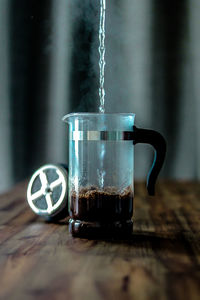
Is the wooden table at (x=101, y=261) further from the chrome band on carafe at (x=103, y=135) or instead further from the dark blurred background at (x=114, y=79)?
the dark blurred background at (x=114, y=79)

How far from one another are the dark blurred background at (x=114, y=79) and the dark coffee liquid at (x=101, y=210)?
142 cm

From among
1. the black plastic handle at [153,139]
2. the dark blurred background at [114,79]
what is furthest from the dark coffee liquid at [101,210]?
the dark blurred background at [114,79]

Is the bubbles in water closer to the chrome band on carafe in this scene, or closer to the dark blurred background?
the chrome band on carafe

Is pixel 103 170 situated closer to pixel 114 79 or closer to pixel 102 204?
pixel 102 204

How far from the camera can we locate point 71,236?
0.93m

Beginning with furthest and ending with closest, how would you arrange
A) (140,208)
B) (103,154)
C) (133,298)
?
(140,208)
(103,154)
(133,298)

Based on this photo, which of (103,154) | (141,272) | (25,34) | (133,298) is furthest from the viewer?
(25,34)

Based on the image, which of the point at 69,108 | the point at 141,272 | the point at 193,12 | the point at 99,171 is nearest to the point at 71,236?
the point at 99,171

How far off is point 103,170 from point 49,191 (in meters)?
0.22

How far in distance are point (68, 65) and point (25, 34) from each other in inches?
12.0

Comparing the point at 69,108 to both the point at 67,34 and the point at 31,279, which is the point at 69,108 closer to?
the point at 67,34

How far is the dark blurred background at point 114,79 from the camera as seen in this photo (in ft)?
7.49

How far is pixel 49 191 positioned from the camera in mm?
1067

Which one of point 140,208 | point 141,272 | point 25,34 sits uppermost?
point 25,34
